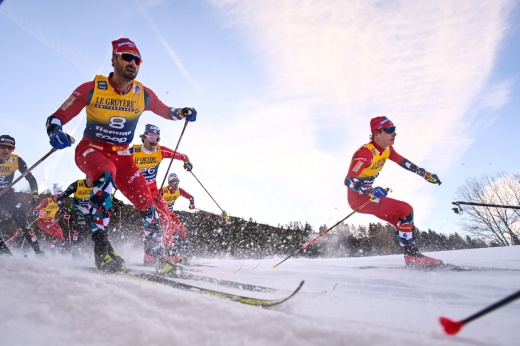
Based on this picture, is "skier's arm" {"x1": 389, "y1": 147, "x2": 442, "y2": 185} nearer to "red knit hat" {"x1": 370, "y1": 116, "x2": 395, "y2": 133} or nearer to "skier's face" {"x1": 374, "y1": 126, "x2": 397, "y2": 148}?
"skier's face" {"x1": 374, "y1": 126, "x2": 397, "y2": 148}

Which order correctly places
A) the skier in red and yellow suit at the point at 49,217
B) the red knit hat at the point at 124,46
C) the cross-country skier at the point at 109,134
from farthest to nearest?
the skier in red and yellow suit at the point at 49,217 < the red knit hat at the point at 124,46 < the cross-country skier at the point at 109,134

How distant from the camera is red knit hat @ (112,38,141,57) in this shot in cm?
335

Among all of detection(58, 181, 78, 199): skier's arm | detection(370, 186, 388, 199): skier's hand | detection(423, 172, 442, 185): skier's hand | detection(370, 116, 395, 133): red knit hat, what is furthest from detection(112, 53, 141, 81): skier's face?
detection(58, 181, 78, 199): skier's arm

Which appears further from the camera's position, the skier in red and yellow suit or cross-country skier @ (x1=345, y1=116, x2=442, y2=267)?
the skier in red and yellow suit

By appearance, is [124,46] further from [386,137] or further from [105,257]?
[386,137]

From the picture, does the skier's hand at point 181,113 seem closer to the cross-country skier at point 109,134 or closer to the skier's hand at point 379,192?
the cross-country skier at point 109,134

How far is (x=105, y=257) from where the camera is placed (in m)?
2.95

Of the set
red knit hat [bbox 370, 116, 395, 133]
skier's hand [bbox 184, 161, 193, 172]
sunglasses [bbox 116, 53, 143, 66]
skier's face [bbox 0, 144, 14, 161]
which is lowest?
skier's face [bbox 0, 144, 14, 161]

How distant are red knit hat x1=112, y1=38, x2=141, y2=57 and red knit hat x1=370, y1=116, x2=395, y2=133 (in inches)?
144

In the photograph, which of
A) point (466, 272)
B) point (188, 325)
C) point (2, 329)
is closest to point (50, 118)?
point (2, 329)

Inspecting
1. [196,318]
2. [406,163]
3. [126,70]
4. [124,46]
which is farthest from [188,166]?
[196,318]

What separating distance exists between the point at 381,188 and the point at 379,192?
71 millimetres

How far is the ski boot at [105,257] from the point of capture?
111 inches

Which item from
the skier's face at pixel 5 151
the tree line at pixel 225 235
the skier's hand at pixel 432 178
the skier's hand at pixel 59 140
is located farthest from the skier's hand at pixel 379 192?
the tree line at pixel 225 235
